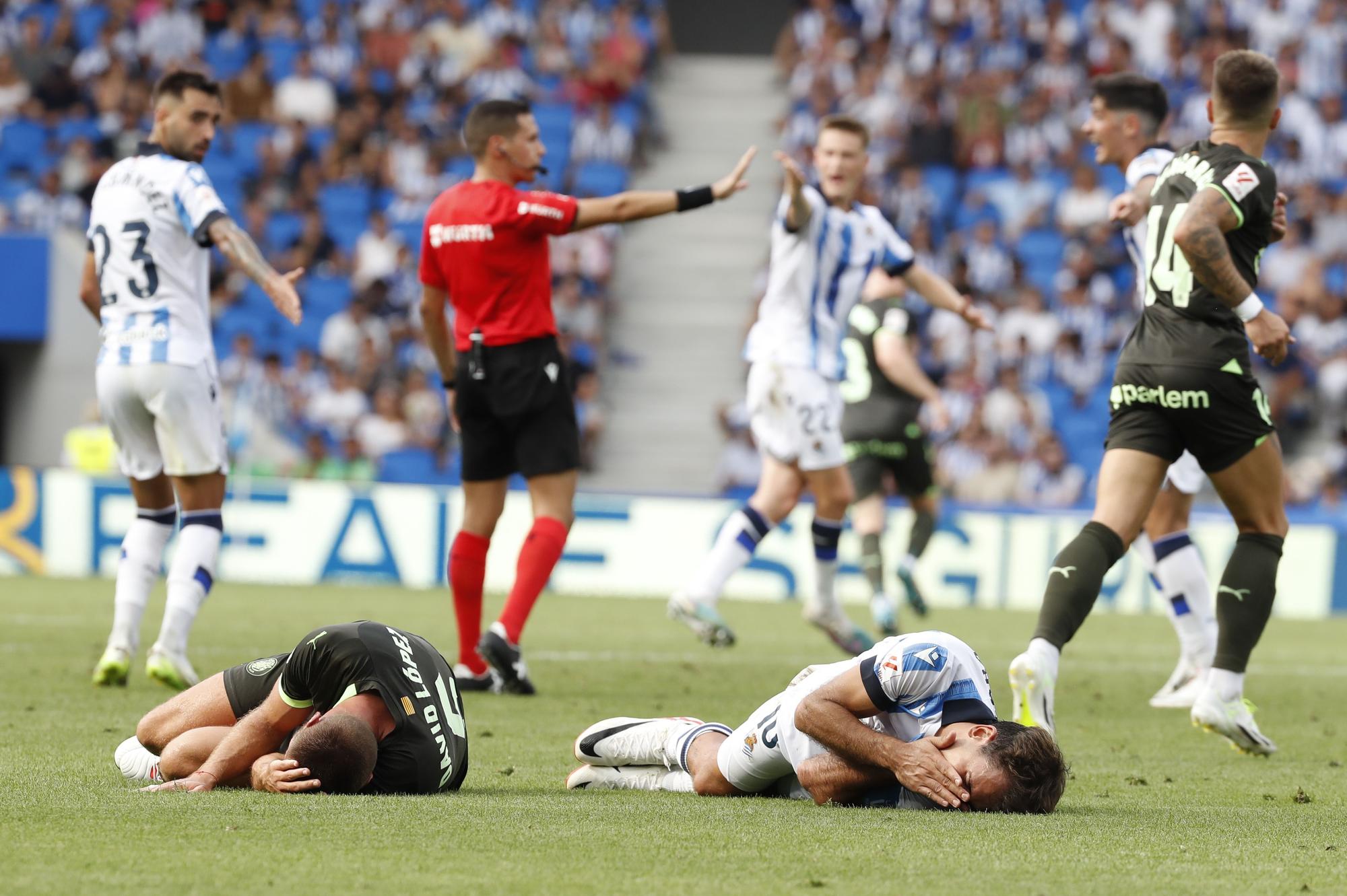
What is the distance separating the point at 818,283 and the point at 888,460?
3.57m

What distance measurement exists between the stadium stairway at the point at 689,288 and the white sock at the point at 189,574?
40.9 ft

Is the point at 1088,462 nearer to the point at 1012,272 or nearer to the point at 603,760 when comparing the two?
the point at 1012,272

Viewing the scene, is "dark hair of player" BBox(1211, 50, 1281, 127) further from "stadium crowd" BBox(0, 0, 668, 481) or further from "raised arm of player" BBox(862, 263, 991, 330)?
"stadium crowd" BBox(0, 0, 668, 481)

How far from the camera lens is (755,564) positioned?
16.0 meters

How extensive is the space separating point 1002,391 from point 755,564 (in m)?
4.48

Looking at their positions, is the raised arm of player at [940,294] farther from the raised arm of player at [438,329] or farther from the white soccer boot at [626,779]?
the white soccer boot at [626,779]

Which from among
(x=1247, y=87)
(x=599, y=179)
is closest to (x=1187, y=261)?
(x=1247, y=87)

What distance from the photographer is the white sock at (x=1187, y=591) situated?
26.4 ft

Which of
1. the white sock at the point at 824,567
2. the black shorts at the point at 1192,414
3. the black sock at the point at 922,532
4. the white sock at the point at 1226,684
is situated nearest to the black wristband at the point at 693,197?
the black shorts at the point at 1192,414

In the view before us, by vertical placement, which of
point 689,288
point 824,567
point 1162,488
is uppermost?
point 1162,488

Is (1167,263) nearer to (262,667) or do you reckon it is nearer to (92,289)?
(262,667)

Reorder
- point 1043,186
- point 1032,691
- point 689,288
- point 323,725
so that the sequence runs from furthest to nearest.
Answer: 1. point 689,288
2. point 1043,186
3. point 1032,691
4. point 323,725

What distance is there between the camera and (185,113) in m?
7.66

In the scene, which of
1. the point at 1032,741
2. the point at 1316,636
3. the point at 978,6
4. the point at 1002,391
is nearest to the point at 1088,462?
the point at 1002,391
